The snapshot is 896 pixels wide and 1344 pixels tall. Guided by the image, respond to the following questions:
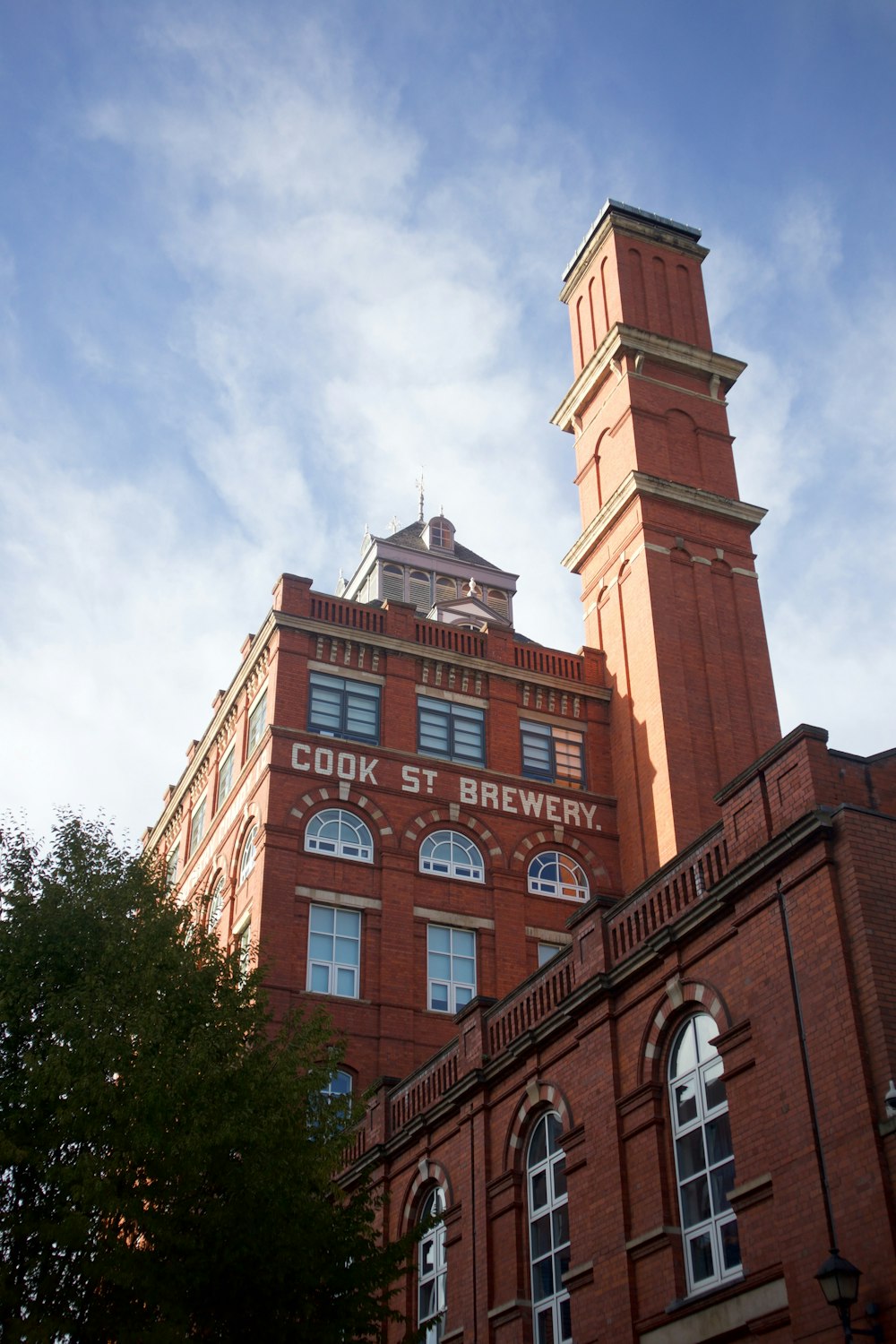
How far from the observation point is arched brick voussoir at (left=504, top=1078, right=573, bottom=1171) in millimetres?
24672

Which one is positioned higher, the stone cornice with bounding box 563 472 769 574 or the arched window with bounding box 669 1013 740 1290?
the stone cornice with bounding box 563 472 769 574

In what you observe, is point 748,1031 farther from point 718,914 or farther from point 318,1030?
point 318,1030

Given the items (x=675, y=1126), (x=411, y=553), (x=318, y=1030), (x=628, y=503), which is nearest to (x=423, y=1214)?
(x=318, y=1030)

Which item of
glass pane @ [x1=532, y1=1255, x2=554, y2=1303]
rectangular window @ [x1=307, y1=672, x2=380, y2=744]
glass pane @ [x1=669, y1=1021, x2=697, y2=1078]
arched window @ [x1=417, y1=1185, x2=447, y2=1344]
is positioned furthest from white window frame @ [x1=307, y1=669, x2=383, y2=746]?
glass pane @ [x1=669, y1=1021, x2=697, y2=1078]

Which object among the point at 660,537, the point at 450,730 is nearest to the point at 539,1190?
the point at 450,730

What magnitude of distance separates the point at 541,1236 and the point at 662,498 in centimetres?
2684

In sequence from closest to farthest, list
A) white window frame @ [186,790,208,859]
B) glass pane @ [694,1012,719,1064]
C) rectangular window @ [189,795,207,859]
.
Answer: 1. glass pane @ [694,1012,719,1064]
2. white window frame @ [186,790,208,859]
3. rectangular window @ [189,795,207,859]

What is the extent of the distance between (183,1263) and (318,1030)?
5416 mm

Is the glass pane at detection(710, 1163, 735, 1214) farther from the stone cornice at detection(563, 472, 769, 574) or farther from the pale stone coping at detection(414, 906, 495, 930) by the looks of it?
the stone cornice at detection(563, 472, 769, 574)

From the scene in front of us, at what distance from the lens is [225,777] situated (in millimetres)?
46594

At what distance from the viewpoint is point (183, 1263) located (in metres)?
19.8

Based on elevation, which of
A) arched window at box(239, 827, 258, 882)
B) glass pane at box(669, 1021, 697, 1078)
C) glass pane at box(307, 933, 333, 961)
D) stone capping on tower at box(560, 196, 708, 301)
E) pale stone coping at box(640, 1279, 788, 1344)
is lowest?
pale stone coping at box(640, 1279, 788, 1344)

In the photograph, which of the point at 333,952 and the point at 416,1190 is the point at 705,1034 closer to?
the point at 416,1190

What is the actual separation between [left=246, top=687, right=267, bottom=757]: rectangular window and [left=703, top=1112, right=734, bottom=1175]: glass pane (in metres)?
24.5
